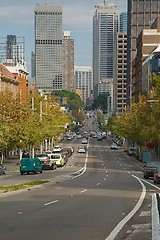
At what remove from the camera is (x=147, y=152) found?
9225cm

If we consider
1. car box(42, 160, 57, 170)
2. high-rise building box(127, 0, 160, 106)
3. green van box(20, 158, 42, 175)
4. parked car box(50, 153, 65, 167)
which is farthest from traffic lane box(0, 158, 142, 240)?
high-rise building box(127, 0, 160, 106)

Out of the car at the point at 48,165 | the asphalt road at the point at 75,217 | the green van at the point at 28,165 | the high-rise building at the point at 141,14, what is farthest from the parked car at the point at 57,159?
the high-rise building at the point at 141,14

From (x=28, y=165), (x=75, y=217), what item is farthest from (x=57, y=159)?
(x=75, y=217)

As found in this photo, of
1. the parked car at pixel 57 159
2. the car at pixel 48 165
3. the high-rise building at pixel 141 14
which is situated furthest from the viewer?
the high-rise building at pixel 141 14

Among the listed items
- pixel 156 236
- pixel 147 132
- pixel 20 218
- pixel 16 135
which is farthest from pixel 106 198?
pixel 147 132

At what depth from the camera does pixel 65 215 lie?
20984 mm

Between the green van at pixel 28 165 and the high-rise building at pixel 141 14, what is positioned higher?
the high-rise building at pixel 141 14

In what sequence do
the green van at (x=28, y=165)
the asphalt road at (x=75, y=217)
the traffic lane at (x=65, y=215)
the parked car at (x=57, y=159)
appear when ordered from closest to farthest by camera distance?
1. the asphalt road at (x=75, y=217)
2. the traffic lane at (x=65, y=215)
3. the green van at (x=28, y=165)
4. the parked car at (x=57, y=159)

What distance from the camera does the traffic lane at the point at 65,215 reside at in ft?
54.4

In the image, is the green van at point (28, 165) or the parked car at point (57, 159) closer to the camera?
the green van at point (28, 165)

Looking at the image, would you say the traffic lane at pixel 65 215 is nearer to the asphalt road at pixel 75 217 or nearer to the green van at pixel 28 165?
the asphalt road at pixel 75 217

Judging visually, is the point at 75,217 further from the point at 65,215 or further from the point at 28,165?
the point at 28,165

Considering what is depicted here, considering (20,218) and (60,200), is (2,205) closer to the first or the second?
(60,200)

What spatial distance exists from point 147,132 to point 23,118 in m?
15.5
